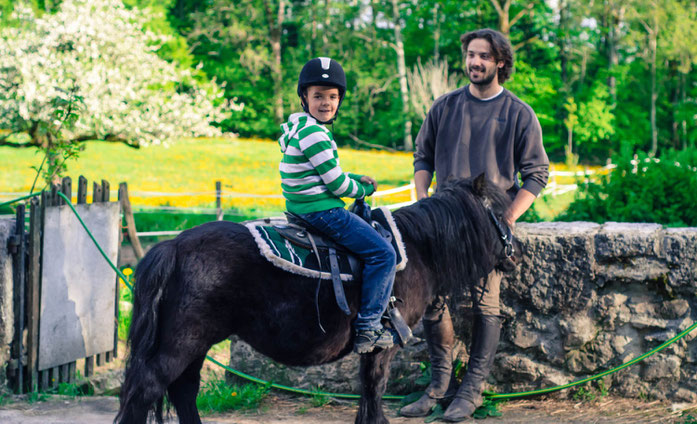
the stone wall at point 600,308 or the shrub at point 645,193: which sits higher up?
the shrub at point 645,193

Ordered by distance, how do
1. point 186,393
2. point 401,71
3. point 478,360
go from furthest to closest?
point 401,71 → point 478,360 → point 186,393

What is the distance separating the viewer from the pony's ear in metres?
4.26

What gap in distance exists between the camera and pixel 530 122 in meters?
4.80

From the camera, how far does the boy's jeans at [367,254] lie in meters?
3.84

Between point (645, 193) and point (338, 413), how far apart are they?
3.76 metres

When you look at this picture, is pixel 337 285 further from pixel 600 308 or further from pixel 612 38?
pixel 612 38

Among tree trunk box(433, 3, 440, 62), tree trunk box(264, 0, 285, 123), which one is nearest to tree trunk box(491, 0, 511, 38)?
tree trunk box(433, 3, 440, 62)

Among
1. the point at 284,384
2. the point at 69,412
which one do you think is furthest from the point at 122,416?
the point at 284,384

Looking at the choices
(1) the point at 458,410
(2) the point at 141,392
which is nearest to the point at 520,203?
(1) the point at 458,410

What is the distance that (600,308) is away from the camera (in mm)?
5191

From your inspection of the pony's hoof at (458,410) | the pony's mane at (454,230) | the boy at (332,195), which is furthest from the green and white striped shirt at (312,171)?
the pony's hoof at (458,410)

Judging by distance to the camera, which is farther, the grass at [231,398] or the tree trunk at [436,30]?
the tree trunk at [436,30]

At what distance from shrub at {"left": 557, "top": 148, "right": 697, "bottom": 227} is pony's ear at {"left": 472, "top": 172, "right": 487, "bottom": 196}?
2944 millimetres

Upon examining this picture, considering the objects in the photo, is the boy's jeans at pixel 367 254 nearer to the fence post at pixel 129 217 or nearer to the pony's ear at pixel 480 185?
the pony's ear at pixel 480 185
